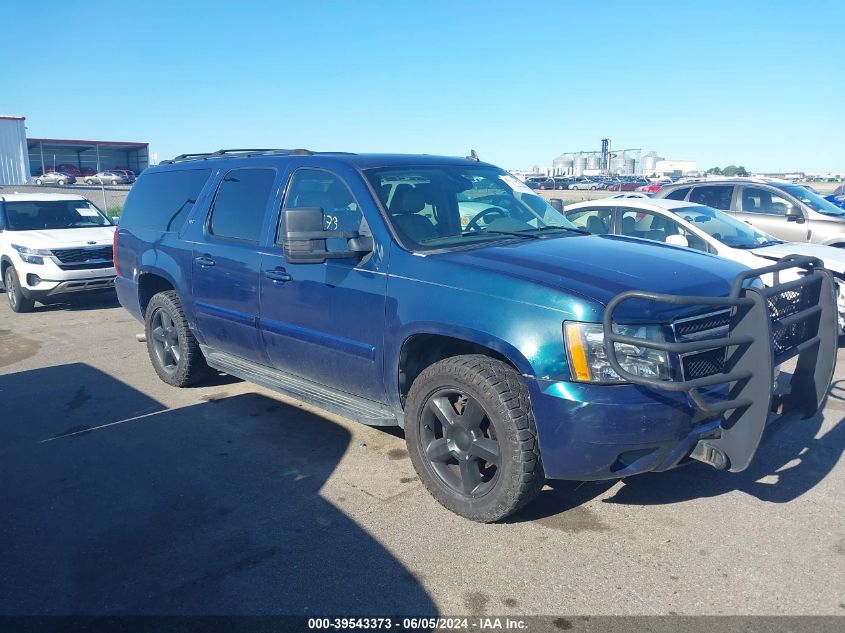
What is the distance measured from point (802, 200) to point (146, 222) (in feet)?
30.8

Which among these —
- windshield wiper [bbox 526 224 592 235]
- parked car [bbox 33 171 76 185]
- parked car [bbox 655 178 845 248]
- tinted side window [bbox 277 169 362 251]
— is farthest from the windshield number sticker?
parked car [bbox 33 171 76 185]

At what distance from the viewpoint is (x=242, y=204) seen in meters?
5.36

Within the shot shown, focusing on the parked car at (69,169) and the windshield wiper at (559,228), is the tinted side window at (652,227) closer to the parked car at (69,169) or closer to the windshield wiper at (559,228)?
the windshield wiper at (559,228)

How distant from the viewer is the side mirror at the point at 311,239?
4.14 meters

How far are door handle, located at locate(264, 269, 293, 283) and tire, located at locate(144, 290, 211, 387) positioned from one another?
4.84ft

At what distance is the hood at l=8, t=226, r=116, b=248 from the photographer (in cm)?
1036

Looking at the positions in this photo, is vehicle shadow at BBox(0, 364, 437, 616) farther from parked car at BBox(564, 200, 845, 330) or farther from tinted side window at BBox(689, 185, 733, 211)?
tinted side window at BBox(689, 185, 733, 211)

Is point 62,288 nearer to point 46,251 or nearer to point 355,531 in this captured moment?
point 46,251

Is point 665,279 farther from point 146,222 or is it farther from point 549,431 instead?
point 146,222

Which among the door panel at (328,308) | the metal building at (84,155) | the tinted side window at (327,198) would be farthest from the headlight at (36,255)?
the metal building at (84,155)

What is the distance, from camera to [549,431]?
3.40 meters

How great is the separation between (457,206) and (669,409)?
81.5 inches

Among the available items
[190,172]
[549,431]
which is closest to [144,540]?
[549,431]

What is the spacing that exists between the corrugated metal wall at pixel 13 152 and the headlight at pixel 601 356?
136ft
